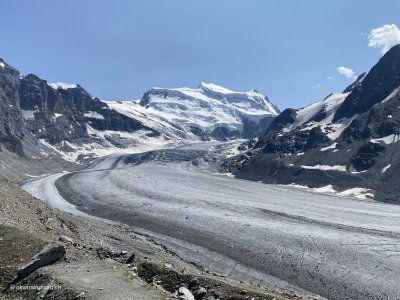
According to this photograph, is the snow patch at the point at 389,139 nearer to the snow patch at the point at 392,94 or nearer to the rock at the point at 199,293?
the snow patch at the point at 392,94

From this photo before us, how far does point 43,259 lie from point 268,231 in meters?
41.4

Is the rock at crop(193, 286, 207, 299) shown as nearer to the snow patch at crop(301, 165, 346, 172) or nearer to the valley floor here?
the valley floor

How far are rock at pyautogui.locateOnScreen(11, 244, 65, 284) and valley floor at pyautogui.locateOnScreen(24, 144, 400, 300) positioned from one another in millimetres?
21911

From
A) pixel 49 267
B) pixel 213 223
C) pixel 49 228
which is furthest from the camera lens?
pixel 213 223

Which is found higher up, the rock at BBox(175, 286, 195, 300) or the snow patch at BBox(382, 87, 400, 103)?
the snow patch at BBox(382, 87, 400, 103)

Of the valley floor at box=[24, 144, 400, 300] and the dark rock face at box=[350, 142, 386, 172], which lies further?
the dark rock face at box=[350, 142, 386, 172]

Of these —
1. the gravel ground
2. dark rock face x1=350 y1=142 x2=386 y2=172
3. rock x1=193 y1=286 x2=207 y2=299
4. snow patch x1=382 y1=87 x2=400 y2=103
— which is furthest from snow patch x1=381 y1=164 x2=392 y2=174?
rock x1=193 y1=286 x2=207 y2=299

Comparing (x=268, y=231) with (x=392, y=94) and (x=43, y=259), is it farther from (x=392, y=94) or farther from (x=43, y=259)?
(x=392, y=94)

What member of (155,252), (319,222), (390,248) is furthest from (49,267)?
(319,222)

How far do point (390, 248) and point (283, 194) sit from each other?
59.5 metres

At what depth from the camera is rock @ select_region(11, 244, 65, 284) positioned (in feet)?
70.9

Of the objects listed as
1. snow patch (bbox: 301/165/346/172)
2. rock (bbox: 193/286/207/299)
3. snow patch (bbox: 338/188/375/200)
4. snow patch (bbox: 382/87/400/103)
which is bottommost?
snow patch (bbox: 338/188/375/200)

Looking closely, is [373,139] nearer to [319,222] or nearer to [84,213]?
[319,222]

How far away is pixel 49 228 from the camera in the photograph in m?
33.4
